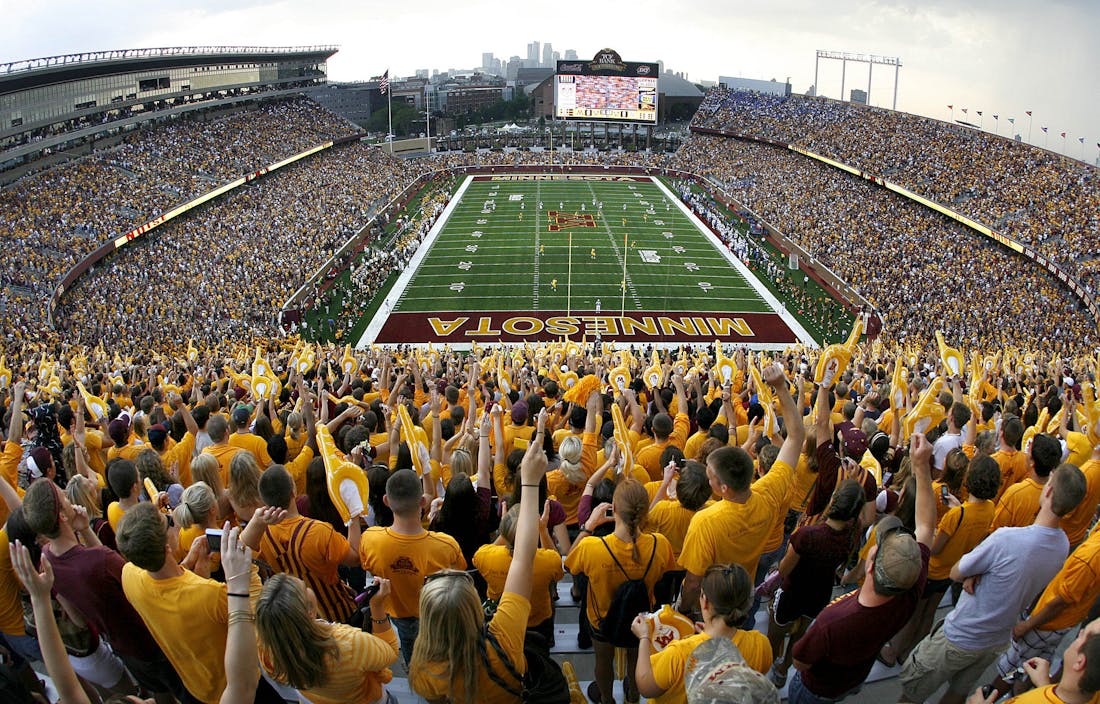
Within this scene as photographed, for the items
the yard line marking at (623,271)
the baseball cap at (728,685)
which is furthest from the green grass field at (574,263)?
the baseball cap at (728,685)

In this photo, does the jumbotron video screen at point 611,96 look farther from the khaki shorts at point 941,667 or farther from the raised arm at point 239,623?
the raised arm at point 239,623

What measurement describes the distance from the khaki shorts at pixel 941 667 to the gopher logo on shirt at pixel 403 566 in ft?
9.63

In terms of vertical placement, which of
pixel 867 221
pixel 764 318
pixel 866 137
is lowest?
pixel 764 318

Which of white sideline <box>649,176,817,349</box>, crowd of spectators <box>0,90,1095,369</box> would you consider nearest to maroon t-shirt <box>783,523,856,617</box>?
crowd of spectators <box>0,90,1095,369</box>

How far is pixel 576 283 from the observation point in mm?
36875

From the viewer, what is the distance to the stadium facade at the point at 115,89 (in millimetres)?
37625

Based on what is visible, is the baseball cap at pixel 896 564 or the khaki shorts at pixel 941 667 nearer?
the baseball cap at pixel 896 564

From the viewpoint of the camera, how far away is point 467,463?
16.8 feet

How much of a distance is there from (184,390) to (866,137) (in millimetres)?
55597

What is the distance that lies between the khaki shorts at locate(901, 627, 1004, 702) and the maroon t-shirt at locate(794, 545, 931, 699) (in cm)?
69

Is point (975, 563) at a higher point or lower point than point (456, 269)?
higher

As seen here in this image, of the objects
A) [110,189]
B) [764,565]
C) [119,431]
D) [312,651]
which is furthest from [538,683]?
[110,189]

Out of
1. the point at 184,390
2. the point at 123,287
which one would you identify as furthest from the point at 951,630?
the point at 123,287

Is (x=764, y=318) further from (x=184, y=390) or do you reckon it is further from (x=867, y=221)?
(x=184, y=390)
